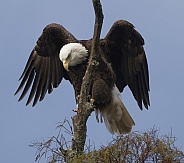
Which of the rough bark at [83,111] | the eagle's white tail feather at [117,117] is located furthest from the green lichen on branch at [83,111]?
the eagle's white tail feather at [117,117]

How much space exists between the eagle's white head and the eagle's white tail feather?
637mm

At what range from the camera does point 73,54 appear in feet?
23.4

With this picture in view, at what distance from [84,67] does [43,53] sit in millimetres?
1053

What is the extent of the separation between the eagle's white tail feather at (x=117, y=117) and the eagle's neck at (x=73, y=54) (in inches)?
24.9

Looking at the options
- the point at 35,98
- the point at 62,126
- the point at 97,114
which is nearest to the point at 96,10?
the point at 62,126

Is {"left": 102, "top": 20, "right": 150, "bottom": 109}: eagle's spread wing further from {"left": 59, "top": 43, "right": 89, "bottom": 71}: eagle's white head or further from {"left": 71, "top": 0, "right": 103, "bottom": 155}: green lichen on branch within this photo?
{"left": 71, "top": 0, "right": 103, "bottom": 155}: green lichen on branch

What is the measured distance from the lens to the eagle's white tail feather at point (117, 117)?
24.5 ft

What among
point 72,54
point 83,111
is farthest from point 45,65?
point 83,111

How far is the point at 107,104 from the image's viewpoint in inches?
291

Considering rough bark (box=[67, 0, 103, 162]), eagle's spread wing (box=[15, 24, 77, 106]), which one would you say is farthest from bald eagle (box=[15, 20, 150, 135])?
rough bark (box=[67, 0, 103, 162])

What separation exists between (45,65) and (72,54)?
3.93ft

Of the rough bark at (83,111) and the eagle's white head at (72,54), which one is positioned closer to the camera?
the rough bark at (83,111)

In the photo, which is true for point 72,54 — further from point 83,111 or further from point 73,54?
point 83,111

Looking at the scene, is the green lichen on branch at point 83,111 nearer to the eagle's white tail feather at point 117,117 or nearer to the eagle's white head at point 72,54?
the eagle's white head at point 72,54
